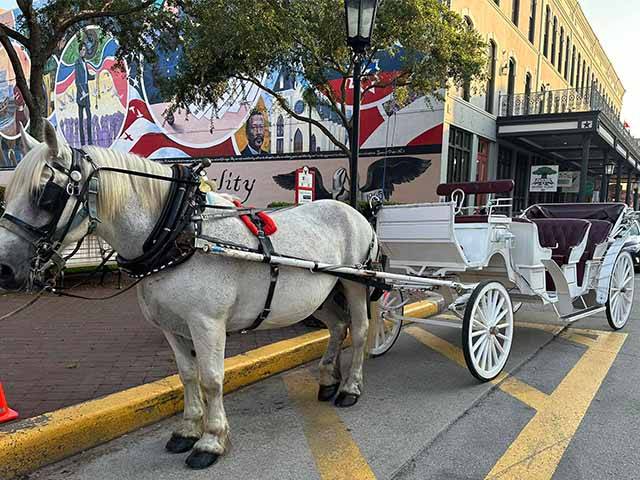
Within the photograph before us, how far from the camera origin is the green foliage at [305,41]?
28.4 feet

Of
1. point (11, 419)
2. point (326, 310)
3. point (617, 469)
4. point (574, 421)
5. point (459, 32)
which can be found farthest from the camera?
point (459, 32)

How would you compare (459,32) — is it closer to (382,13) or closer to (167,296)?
(382,13)

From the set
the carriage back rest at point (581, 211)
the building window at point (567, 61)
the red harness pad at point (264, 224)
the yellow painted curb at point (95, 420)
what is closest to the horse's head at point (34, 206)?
the red harness pad at point (264, 224)

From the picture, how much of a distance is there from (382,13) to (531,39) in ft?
55.3

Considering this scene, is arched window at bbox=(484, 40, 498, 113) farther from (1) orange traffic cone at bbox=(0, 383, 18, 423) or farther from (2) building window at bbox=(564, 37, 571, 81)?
(1) orange traffic cone at bbox=(0, 383, 18, 423)

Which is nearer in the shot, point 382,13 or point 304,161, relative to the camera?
point 382,13

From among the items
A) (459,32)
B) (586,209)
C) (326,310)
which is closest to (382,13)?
(459,32)

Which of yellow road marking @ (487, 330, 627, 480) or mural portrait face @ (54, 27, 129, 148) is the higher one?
mural portrait face @ (54, 27, 129, 148)

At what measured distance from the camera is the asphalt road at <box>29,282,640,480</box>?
2.98m

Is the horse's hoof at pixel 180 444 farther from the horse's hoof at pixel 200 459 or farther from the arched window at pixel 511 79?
the arched window at pixel 511 79

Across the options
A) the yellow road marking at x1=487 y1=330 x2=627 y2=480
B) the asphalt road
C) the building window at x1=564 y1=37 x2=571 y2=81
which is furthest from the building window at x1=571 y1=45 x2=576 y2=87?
the asphalt road

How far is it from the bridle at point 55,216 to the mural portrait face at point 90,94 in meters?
23.6

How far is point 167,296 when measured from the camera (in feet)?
9.12

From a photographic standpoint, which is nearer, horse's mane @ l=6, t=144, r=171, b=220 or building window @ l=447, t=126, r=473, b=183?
horse's mane @ l=6, t=144, r=171, b=220
